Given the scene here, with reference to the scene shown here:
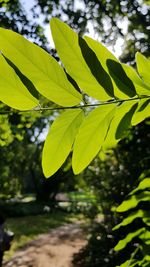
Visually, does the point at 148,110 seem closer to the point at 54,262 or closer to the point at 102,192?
the point at 102,192

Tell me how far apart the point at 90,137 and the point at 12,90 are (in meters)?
0.16

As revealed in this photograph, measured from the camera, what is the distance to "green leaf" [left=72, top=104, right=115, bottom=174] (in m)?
0.70

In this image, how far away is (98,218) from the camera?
1149cm

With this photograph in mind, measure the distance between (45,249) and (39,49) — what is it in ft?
53.0

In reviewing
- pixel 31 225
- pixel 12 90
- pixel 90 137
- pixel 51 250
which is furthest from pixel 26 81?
pixel 31 225

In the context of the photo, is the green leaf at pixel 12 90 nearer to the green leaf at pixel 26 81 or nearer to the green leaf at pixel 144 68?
the green leaf at pixel 26 81

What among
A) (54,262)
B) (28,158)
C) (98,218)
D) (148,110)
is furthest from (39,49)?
(28,158)

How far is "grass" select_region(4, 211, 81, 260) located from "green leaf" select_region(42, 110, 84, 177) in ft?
46.5

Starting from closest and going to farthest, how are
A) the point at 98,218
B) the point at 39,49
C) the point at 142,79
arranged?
the point at 39,49, the point at 142,79, the point at 98,218

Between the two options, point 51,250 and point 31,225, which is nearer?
point 51,250

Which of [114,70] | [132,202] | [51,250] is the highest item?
[114,70]

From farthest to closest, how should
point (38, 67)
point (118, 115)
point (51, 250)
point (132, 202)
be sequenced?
1. point (51, 250)
2. point (132, 202)
3. point (118, 115)
4. point (38, 67)

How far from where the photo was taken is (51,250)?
52.0 ft

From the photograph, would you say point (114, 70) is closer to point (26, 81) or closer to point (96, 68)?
point (96, 68)
